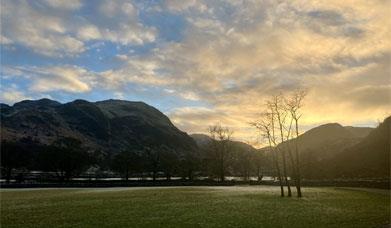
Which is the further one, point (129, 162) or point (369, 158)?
point (129, 162)

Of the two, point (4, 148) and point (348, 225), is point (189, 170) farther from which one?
point (348, 225)

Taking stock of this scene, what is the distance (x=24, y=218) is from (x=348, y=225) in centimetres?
2204

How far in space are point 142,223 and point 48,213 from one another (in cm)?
1109

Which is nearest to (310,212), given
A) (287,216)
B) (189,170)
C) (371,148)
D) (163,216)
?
(287,216)

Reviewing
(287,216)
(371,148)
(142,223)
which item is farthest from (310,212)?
(371,148)

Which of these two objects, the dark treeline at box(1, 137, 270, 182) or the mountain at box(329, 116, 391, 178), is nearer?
the mountain at box(329, 116, 391, 178)

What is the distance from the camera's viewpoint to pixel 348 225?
24.2 meters

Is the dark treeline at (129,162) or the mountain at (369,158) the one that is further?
the dark treeline at (129,162)

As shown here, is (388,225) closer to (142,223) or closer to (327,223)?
(327,223)

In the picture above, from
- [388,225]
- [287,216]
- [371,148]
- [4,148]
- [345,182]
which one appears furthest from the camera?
[4,148]

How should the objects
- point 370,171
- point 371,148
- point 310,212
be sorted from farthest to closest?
point 371,148 → point 370,171 → point 310,212

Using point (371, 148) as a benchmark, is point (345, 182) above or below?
below

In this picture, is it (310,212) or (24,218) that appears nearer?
(24,218)

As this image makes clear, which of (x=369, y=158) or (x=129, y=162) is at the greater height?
(x=129, y=162)
